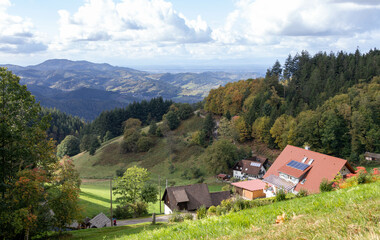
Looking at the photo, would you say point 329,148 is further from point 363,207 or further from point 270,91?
point 363,207

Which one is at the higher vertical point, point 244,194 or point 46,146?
point 46,146

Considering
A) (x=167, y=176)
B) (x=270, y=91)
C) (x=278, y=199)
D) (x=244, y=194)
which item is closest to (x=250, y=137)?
(x=270, y=91)

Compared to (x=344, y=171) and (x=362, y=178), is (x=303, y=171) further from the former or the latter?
(x=362, y=178)

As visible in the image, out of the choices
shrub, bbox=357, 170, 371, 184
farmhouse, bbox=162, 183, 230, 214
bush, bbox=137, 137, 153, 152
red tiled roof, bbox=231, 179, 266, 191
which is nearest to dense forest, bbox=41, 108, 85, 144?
bush, bbox=137, 137, 153, 152

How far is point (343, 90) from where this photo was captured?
69625 millimetres

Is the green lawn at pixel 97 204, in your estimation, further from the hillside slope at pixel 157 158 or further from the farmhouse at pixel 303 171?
the farmhouse at pixel 303 171

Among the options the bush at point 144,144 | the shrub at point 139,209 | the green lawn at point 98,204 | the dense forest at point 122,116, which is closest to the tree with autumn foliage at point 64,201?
the green lawn at point 98,204

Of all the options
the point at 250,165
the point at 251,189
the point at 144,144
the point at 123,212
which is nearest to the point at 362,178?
the point at 251,189

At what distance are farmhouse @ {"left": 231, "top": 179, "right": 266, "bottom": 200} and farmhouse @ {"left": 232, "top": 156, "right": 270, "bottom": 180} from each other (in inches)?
804

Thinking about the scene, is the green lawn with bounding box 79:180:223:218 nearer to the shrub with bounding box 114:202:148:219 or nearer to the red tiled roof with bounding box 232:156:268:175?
the shrub with bounding box 114:202:148:219

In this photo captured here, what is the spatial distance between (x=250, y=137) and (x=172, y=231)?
71827 mm

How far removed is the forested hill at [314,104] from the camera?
60.3 m

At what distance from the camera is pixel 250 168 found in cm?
6306

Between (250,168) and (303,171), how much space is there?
26825mm
